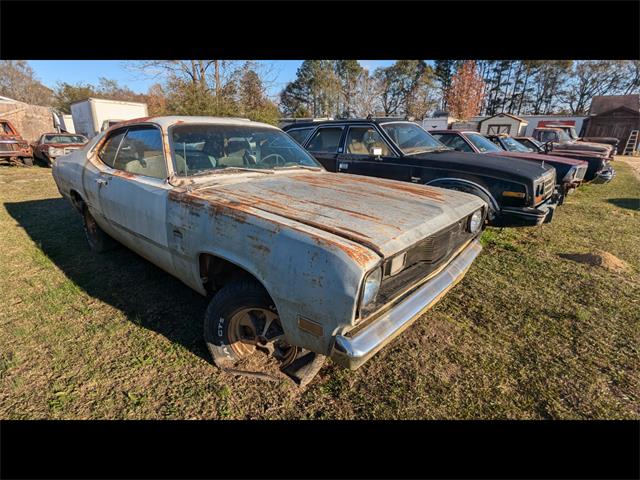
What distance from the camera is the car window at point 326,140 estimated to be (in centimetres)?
554

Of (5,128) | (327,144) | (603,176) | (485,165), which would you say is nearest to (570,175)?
(485,165)

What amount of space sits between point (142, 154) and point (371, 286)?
252 centimetres

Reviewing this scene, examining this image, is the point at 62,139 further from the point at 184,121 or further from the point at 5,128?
the point at 184,121

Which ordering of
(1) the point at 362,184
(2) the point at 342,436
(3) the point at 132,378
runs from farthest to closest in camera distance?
(1) the point at 362,184
(3) the point at 132,378
(2) the point at 342,436

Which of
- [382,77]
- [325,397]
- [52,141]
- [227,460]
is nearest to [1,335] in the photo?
[227,460]

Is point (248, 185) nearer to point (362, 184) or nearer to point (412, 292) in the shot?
point (362, 184)

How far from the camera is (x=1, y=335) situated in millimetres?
2547

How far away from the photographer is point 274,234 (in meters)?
1.71

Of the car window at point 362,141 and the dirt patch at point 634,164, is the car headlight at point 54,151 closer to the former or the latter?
the car window at point 362,141

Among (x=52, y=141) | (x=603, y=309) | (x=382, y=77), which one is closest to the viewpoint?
(x=603, y=309)

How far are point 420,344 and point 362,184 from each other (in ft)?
4.67

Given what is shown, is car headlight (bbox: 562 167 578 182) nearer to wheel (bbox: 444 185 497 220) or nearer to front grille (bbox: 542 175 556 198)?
front grille (bbox: 542 175 556 198)

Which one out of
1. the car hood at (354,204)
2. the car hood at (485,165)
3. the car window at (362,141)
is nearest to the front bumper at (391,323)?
the car hood at (354,204)

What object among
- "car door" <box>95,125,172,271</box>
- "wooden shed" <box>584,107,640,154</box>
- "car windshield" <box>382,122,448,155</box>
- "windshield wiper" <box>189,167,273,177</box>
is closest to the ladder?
"wooden shed" <box>584,107,640,154</box>
